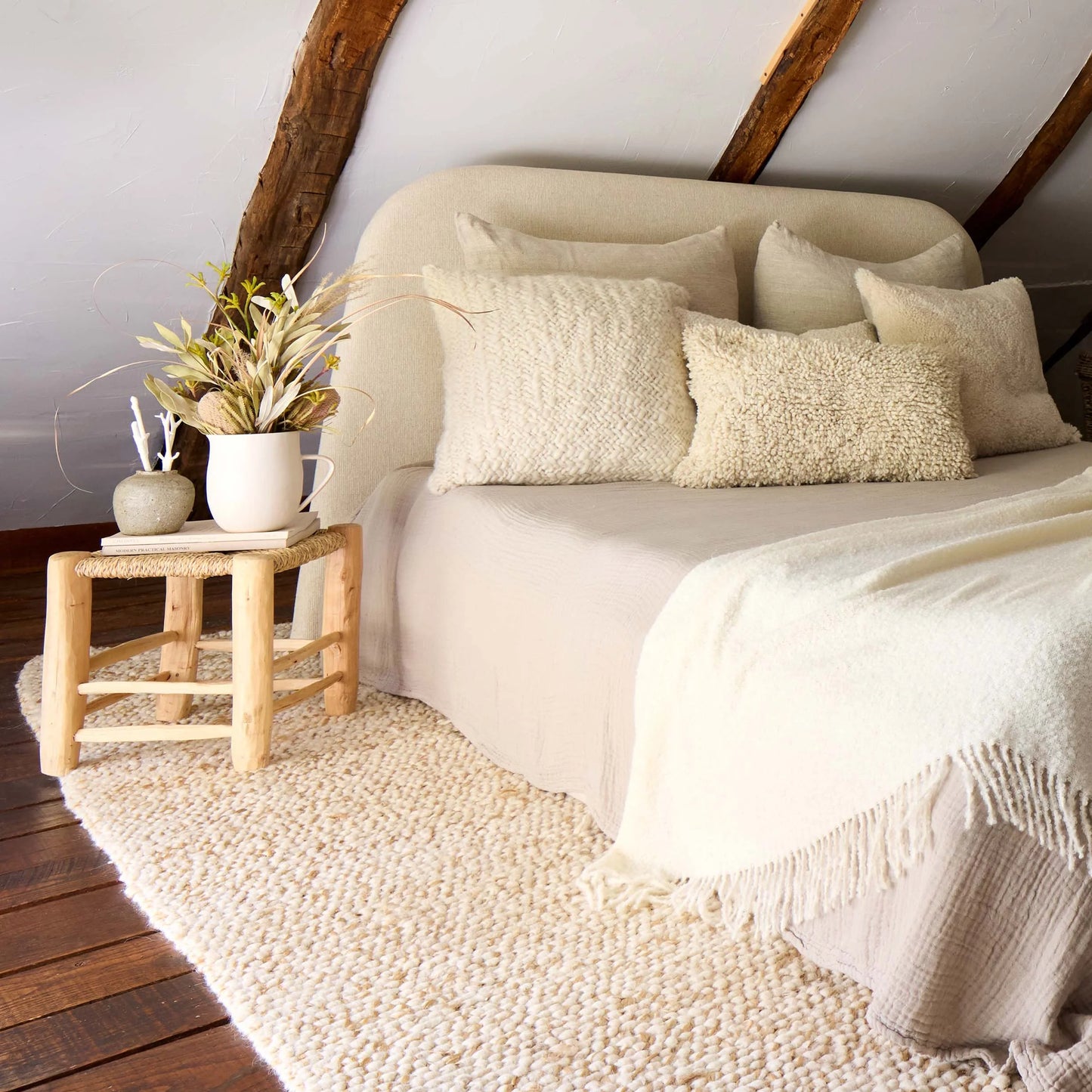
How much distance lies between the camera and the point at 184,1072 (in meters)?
1.09

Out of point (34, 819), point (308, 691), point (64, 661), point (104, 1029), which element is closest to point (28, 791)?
point (34, 819)

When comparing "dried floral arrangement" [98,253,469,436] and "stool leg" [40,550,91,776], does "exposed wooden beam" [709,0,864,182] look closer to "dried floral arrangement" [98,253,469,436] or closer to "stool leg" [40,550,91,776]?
"dried floral arrangement" [98,253,469,436]

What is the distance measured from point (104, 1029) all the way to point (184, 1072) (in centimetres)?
13

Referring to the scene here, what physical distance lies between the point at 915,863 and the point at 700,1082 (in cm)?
30

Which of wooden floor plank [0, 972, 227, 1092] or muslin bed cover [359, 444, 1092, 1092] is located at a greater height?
muslin bed cover [359, 444, 1092, 1092]

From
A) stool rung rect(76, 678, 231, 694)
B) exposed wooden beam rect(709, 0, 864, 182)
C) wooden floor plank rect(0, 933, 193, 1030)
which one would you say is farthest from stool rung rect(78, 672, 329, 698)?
exposed wooden beam rect(709, 0, 864, 182)

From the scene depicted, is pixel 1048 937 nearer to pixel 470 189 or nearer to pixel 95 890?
pixel 95 890

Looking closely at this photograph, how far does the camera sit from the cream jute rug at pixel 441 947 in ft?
3.59

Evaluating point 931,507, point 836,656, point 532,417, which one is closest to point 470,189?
point 532,417

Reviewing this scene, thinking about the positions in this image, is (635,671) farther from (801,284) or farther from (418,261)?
(801,284)

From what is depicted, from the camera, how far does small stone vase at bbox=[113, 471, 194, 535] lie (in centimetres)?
179

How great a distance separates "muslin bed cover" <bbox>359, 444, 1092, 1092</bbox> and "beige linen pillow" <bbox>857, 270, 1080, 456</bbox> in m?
0.07

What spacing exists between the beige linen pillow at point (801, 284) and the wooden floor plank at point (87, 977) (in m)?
1.88

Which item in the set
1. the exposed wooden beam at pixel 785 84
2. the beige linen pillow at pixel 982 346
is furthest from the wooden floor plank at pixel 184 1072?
the exposed wooden beam at pixel 785 84
